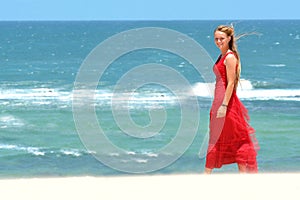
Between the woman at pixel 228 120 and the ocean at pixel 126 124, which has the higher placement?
the ocean at pixel 126 124

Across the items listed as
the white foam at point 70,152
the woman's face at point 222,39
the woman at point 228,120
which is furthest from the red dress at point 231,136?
the white foam at point 70,152

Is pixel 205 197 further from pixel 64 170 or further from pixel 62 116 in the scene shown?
pixel 62 116

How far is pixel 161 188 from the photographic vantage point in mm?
6480

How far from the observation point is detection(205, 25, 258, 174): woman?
6551mm

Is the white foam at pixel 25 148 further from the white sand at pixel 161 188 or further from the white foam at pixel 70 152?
the white sand at pixel 161 188

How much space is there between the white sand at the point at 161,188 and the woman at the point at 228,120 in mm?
169

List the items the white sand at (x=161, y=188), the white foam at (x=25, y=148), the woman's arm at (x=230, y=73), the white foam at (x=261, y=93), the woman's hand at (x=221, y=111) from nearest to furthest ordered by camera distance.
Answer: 1. the white sand at (x=161, y=188)
2. the woman's arm at (x=230, y=73)
3. the woman's hand at (x=221, y=111)
4. the white foam at (x=25, y=148)
5. the white foam at (x=261, y=93)

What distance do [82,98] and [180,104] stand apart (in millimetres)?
5064

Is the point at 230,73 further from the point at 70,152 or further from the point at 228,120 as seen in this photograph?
the point at 70,152

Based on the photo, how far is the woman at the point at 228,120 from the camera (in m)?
6.55

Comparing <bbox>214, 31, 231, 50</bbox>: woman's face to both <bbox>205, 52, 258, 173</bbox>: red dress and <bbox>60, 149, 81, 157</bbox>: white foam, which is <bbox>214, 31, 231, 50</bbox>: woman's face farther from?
<bbox>60, 149, 81, 157</bbox>: white foam

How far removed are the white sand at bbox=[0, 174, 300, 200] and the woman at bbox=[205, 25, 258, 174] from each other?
169 millimetres

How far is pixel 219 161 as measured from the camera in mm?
6805

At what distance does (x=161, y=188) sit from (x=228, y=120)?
86 cm
